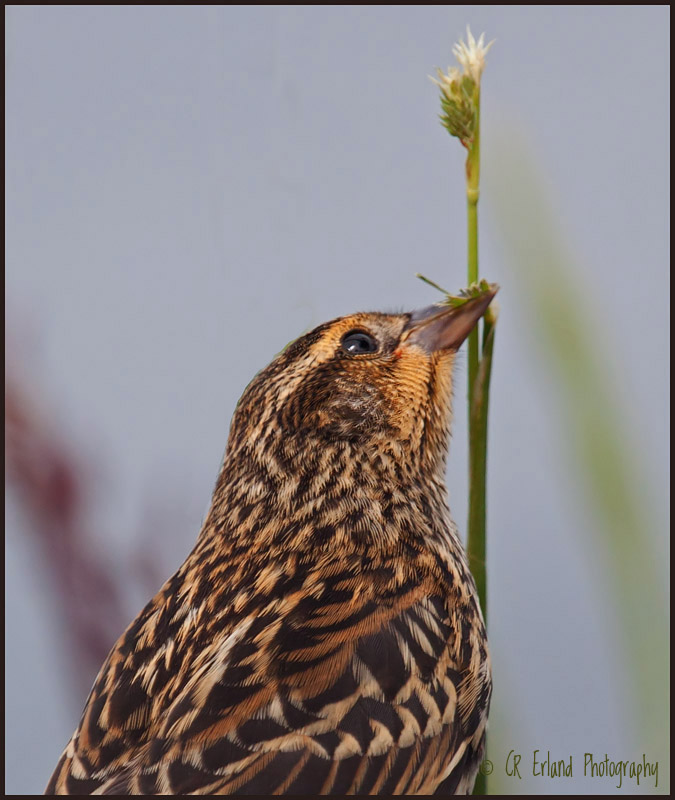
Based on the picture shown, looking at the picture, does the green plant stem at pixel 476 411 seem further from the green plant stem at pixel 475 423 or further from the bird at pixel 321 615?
the bird at pixel 321 615

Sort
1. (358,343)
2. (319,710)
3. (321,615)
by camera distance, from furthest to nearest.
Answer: (358,343), (321,615), (319,710)

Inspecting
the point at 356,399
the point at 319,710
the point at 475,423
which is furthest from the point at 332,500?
the point at 475,423

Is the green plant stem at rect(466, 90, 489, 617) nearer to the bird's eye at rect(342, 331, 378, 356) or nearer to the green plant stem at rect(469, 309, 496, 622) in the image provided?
the green plant stem at rect(469, 309, 496, 622)

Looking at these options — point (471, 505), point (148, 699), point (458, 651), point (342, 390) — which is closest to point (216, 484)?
point (342, 390)

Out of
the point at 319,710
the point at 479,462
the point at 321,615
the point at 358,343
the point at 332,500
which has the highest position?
the point at 358,343

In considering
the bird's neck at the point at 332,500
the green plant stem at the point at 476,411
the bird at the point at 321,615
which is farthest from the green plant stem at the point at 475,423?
the bird's neck at the point at 332,500

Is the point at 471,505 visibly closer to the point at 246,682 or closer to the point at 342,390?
the point at 246,682

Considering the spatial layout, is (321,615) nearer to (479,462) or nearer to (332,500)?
(332,500)

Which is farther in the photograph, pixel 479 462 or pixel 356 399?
pixel 356 399

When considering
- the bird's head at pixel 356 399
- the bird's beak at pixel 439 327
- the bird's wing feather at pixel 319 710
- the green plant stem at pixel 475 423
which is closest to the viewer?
the green plant stem at pixel 475 423
